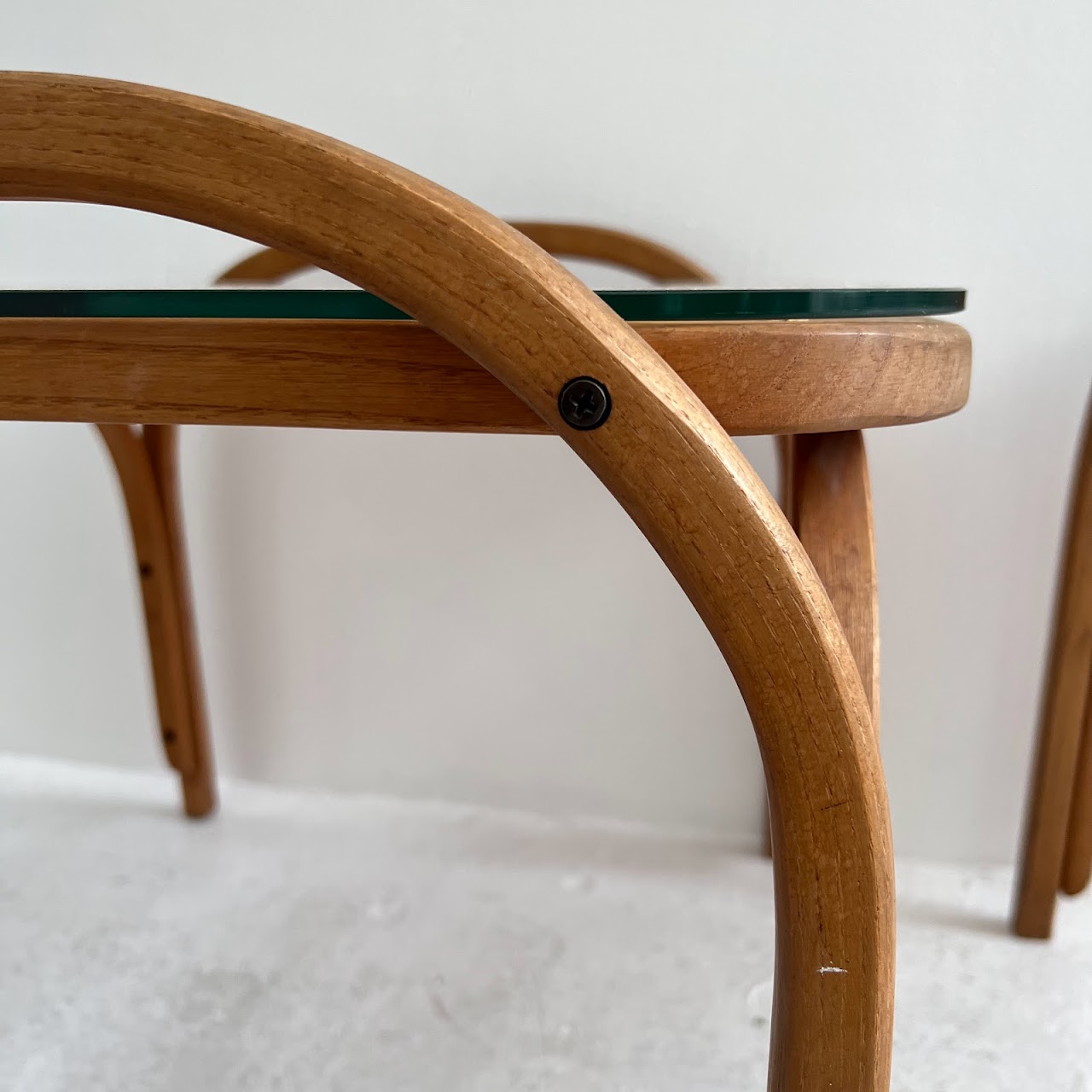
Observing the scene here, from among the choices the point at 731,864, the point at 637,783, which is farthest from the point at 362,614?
the point at 731,864

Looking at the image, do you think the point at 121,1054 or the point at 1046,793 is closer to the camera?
the point at 121,1054

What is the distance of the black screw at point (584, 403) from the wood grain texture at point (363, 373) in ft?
0.12

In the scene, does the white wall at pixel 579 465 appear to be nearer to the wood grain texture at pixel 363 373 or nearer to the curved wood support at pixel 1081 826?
the curved wood support at pixel 1081 826

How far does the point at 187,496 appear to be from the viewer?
100 centimetres

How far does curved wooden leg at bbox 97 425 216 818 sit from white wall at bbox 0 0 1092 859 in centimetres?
8

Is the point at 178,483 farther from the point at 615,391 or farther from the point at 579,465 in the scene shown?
the point at 615,391

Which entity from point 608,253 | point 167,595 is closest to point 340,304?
point 608,253

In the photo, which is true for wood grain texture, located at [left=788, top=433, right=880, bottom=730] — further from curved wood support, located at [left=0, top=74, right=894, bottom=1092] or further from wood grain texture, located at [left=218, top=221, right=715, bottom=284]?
wood grain texture, located at [left=218, top=221, right=715, bottom=284]

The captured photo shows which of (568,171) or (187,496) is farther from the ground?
(568,171)

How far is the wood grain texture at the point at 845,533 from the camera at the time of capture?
51 centimetres

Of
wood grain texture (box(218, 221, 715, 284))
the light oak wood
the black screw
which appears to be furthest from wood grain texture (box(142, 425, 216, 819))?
the black screw

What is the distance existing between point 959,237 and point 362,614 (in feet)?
2.03

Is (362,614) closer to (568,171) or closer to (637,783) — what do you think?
(637,783)

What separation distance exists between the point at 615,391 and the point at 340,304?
12cm
